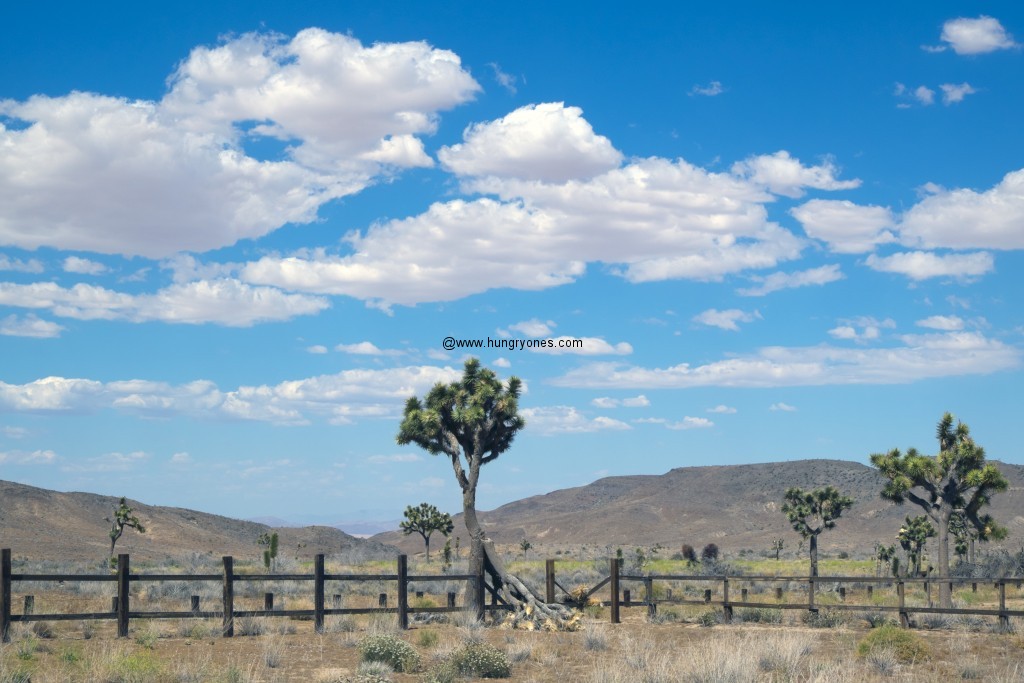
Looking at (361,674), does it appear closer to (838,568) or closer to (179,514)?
(838,568)

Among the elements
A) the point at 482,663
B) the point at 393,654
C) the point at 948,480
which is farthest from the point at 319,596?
the point at 948,480

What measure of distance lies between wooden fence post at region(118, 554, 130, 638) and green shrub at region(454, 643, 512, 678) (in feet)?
25.6

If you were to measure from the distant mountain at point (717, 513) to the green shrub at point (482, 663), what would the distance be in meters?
97.2

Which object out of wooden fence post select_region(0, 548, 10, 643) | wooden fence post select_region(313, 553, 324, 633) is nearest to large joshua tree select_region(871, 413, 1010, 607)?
wooden fence post select_region(313, 553, 324, 633)

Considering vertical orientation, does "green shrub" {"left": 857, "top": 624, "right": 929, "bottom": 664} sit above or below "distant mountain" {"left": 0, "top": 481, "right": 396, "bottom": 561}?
above

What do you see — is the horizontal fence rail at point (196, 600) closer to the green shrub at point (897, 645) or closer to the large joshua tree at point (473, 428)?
the large joshua tree at point (473, 428)

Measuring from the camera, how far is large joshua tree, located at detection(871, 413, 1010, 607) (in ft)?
98.5

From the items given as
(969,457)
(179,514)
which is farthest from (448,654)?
(179,514)

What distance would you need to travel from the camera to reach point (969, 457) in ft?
99.6

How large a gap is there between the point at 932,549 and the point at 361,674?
76.6m

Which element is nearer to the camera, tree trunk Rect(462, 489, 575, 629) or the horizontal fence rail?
the horizontal fence rail

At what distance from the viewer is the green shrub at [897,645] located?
17.7 m

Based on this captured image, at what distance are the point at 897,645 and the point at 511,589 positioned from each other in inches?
394

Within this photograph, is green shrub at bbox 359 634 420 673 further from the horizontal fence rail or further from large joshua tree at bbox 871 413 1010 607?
large joshua tree at bbox 871 413 1010 607
